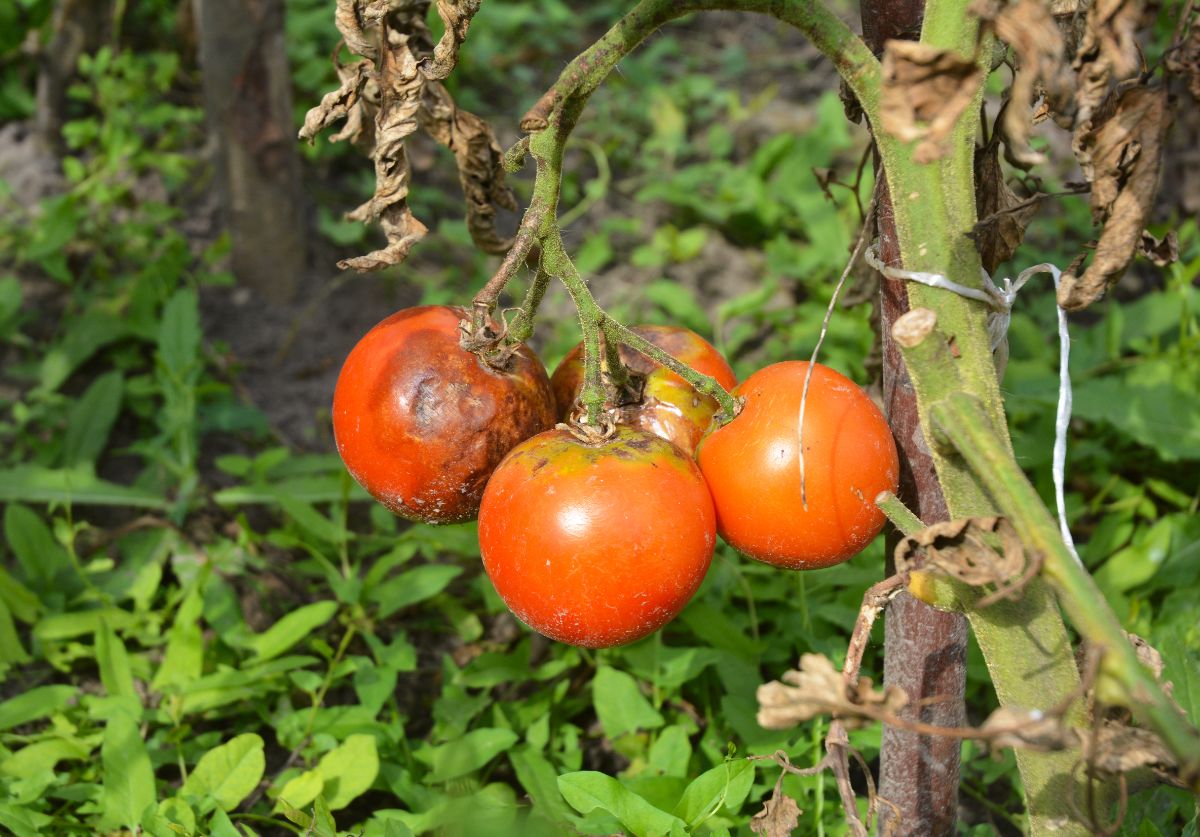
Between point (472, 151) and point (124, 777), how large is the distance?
4.26 ft

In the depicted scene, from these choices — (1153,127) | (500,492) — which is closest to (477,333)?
(500,492)

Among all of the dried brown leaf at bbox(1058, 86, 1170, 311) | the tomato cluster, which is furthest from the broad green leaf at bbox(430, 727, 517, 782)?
the dried brown leaf at bbox(1058, 86, 1170, 311)

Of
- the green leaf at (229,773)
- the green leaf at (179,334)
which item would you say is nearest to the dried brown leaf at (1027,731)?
the green leaf at (229,773)

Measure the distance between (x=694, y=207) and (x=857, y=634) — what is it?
3.00m

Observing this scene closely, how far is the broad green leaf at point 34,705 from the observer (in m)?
2.20

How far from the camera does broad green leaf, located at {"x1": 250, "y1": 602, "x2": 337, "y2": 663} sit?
7.92 ft

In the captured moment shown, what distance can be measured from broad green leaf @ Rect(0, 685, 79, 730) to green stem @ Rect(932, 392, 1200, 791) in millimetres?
1871

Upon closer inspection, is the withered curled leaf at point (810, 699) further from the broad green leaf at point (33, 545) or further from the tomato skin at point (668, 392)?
the broad green leaf at point (33, 545)

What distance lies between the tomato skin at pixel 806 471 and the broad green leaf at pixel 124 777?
1.23 metres

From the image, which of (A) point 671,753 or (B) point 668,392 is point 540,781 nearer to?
(A) point 671,753

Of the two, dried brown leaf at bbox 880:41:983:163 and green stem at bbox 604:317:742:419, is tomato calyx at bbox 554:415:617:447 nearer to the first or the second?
green stem at bbox 604:317:742:419

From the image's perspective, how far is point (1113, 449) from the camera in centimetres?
308

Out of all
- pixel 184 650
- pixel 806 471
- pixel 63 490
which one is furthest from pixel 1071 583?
pixel 63 490

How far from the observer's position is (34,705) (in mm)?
2248
